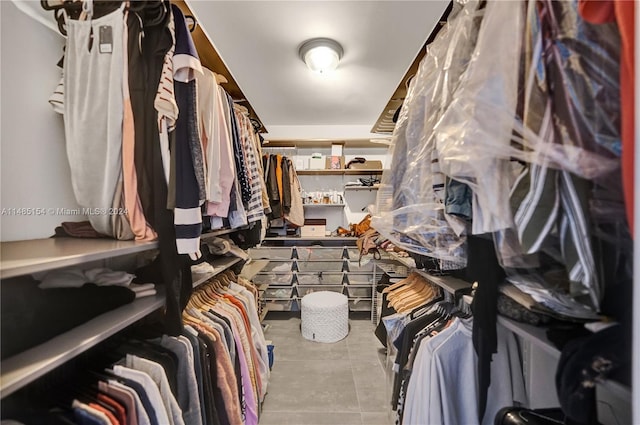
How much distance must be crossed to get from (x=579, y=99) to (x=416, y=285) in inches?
54.4

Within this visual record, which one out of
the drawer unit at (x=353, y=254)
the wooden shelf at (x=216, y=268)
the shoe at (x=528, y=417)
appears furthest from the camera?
the drawer unit at (x=353, y=254)

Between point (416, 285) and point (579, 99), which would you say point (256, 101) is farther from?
point (579, 99)

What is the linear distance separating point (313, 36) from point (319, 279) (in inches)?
94.9

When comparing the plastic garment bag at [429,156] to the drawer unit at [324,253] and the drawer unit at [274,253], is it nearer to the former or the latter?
the drawer unit at [324,253]

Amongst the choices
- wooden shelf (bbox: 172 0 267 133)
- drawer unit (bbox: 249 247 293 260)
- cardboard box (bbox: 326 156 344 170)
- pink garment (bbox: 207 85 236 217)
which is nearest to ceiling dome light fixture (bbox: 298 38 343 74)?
wooden shelf (bbox: 172 0 267 133)

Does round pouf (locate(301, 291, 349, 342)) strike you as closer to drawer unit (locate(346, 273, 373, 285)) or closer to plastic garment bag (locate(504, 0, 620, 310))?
drawer unit (locate(346, 273, 373, 285))

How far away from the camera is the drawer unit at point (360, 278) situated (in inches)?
123

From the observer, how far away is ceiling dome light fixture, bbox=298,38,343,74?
165 centimetres

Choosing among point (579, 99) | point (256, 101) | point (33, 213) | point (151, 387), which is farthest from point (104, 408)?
point (256, 101)

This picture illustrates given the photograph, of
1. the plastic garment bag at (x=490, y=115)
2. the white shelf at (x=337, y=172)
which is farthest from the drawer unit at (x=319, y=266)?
the plastic garment bag at (x=490, y=115)

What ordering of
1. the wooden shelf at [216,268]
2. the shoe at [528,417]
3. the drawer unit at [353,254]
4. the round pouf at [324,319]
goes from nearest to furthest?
the shoe at [528,417], the wooden shelf at [216,268], the round pouf at [324,319], the drawer unit at [353,254]

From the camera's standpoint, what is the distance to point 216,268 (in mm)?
1516

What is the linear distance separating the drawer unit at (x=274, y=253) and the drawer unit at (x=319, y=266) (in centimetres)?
15

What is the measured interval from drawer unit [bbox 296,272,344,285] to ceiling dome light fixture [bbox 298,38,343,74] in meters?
2.16
